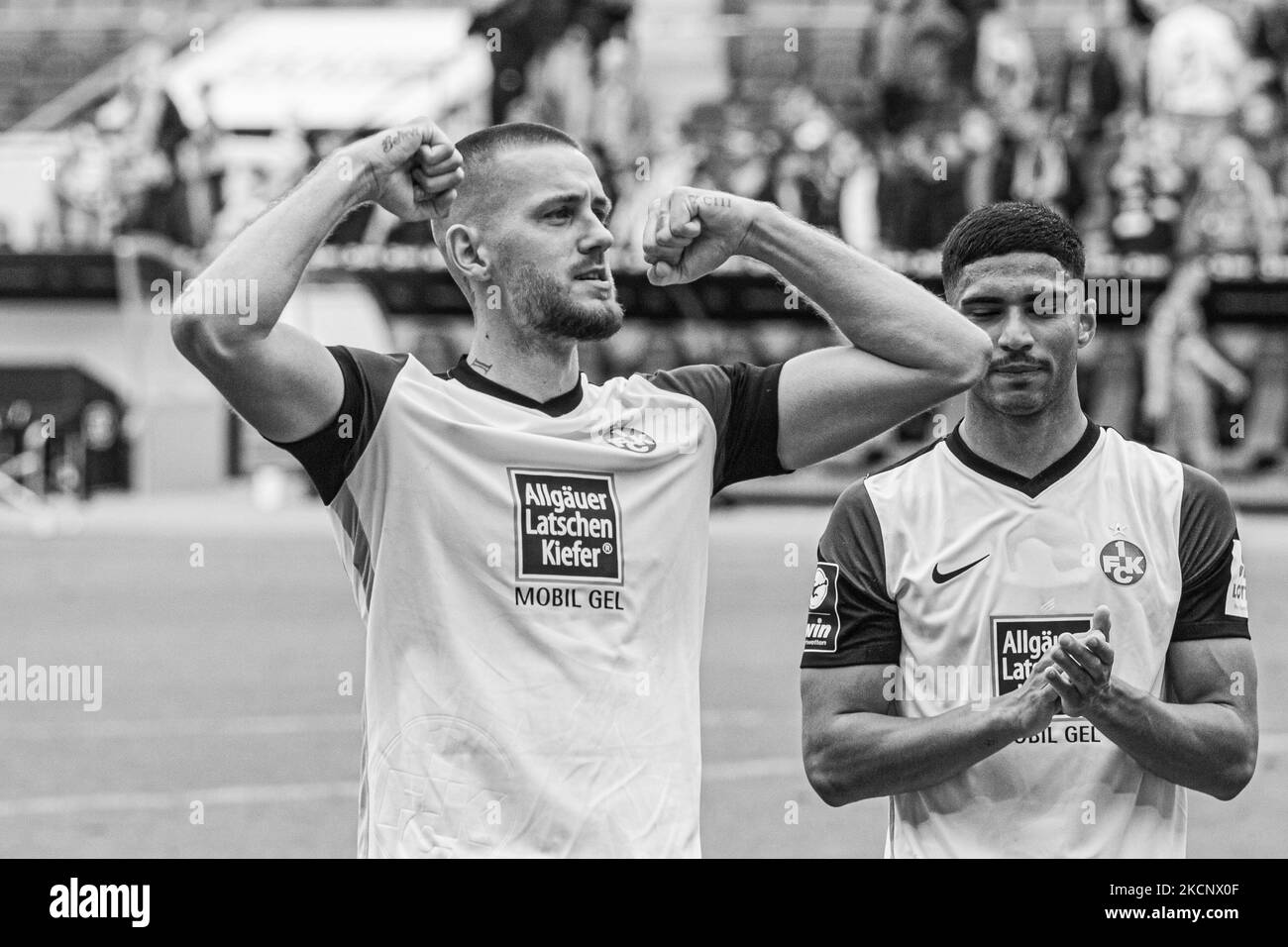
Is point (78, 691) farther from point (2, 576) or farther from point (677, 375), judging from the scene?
point (677, 375)

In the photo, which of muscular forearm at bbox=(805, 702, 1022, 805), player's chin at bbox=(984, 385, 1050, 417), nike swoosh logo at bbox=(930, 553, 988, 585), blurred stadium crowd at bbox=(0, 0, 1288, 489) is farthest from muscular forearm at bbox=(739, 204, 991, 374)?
blurred stadium crowd at bbox=(0, 0, 1288, 489)

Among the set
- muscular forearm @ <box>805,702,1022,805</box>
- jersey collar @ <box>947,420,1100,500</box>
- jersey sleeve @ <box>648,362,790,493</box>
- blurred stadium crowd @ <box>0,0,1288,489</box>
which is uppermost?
blurred stadium crowd @ <box>0,0,1288,489</box>

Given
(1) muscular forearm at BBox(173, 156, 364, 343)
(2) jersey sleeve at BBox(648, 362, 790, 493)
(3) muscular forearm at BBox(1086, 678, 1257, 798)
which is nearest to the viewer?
(1) muscular forearm at BBox(173, 156, 364, 343)

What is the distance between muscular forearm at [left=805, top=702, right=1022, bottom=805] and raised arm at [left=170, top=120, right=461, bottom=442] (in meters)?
1.22

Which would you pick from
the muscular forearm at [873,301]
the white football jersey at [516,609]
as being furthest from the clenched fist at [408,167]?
the muscular forearm at [873,301]

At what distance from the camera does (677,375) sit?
4316 millimetres

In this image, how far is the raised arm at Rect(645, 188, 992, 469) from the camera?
161 inches

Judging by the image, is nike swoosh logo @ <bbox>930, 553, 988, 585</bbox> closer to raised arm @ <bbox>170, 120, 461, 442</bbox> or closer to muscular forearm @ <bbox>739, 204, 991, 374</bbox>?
muscular forearm @ <bbox>739, 204, 991, 374</bbox>

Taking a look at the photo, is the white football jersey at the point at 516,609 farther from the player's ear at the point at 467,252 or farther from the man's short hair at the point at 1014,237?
the man's short hair at the point at 1014,237

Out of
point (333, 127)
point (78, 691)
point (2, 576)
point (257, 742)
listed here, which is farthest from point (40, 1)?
point (257, 742)

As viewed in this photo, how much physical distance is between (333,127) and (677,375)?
81.1 ft

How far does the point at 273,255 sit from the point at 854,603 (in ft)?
4.52

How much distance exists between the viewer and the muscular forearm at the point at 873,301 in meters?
4.10

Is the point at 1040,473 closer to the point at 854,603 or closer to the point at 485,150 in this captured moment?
the point at 854,603
